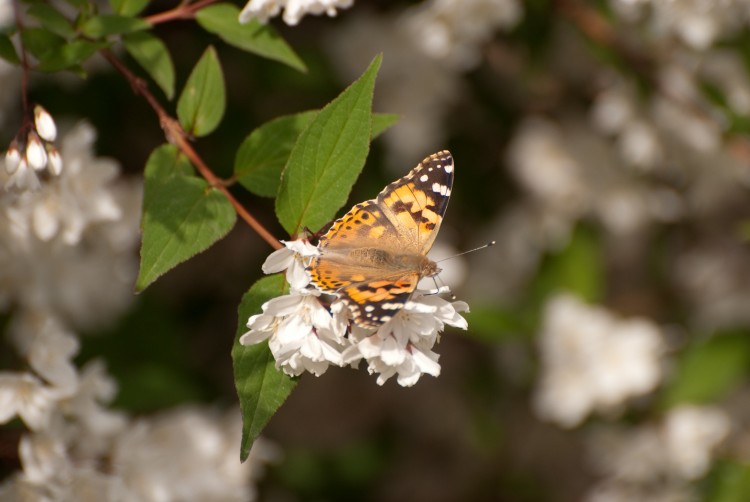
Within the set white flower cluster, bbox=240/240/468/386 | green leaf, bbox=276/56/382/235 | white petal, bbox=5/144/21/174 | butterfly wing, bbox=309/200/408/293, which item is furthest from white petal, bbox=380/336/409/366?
white petal, bbox=5/144/21/174

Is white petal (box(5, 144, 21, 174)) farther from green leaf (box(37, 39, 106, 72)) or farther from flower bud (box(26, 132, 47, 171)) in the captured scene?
green leaf (box(37, 39, 106, 72))

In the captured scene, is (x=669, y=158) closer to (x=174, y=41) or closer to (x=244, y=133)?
(x=244, y=133)

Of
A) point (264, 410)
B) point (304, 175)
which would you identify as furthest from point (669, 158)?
point (264, 410)

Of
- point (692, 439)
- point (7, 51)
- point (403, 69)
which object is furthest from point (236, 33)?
point (692, 439)

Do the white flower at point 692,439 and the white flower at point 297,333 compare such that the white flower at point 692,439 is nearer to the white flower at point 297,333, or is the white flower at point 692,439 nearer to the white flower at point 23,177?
the white flower at point 297,333

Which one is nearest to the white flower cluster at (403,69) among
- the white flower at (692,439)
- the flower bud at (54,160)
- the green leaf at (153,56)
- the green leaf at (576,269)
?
the green leaf at (576,269)

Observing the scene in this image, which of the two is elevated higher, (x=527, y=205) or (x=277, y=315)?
(x=277, y=315)
